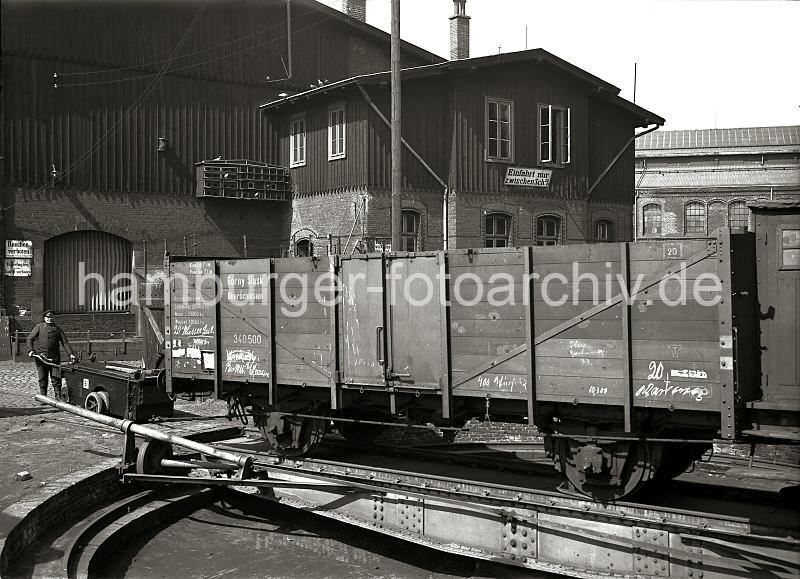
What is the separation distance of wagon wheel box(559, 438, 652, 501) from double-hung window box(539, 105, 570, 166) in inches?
691

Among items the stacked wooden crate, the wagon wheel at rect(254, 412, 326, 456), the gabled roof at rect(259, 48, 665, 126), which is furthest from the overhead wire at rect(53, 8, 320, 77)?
the wagon wheel at rect(254, 412, 326, 456)

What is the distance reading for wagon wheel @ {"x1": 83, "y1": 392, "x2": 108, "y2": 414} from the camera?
525 inches

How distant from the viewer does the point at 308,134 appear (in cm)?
2500

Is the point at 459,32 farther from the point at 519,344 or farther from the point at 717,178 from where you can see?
the point at 519,344

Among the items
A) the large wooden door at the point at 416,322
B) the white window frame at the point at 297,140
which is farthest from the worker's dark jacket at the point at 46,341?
the white window frame at the point at 297,140

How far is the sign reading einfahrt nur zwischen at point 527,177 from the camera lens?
2417cm

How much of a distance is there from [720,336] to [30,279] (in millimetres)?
20721

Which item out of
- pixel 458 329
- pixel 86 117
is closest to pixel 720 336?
pixel 458 329

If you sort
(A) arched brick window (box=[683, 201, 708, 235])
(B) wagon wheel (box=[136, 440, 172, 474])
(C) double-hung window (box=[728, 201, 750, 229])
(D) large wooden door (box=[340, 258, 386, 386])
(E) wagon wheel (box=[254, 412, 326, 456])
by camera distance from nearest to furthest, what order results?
(D) large wooden door (box=[340, 258, 386, 386]), (B) wagon wheel (box=[136, 440, 172, 474]), (E) wagon wheel (box=[254, 412, 326, 456]), (C) double-hung window (box=[728, 201, 750, 229]), (A) arched brick window (box=[683, 201, 708, 235])

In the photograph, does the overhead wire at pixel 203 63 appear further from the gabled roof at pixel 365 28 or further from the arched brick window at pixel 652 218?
the arched brick window at pixel 652 218

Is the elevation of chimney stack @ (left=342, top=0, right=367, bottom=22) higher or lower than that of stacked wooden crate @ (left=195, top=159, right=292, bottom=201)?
higher

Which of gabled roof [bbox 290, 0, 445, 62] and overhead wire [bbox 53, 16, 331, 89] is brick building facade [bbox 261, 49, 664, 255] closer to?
overhead wire [bbox 53, 16, 331, 89]

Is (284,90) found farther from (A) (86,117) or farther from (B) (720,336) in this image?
(B) (720,336)

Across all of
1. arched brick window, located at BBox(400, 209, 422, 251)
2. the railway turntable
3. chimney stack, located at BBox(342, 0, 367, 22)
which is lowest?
the railway turntable
